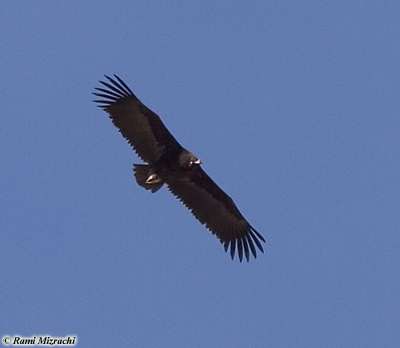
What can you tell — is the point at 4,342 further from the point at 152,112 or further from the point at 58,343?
the point at 152,112

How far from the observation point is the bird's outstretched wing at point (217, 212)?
77.3 ft

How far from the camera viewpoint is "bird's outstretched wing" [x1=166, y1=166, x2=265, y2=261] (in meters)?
23.6

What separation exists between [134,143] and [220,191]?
9.29 feet

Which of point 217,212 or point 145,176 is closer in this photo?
point 145,176

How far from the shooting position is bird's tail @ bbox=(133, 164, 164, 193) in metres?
22.7

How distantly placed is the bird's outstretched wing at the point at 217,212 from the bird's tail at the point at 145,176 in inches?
29.1

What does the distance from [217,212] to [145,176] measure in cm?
253

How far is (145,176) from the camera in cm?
2269

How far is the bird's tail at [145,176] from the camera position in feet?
74.3

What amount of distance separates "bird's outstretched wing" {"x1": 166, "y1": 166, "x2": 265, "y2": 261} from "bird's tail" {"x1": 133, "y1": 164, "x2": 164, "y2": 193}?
0.74 m

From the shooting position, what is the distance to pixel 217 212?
78.5ft

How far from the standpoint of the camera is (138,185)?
22.7 meters

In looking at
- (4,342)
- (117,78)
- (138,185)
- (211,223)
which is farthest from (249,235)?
(4,342)

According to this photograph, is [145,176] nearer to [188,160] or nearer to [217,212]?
[188,160]
